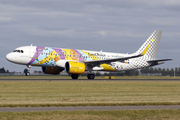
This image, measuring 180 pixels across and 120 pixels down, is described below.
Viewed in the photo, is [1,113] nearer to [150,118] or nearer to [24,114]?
[24,114]

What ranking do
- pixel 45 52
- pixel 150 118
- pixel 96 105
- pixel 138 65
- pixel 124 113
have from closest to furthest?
pixel 150 118 → pixel 124 113 → pixel 96 105 → pixel 45 52 → pixel 138 65

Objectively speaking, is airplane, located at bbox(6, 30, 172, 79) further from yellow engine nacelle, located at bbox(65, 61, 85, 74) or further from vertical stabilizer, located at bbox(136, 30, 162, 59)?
vertical stabilizer, located at bbox(136, 30, 162, 59)

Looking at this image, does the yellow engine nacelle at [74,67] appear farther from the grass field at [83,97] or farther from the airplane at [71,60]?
the grass field at [83,97]

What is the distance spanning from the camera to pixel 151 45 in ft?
207

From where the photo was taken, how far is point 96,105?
1950 cm

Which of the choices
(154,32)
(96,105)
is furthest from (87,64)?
(96,105)

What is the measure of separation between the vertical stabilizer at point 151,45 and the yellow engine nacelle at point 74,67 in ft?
57.4

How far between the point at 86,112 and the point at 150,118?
10.9ft

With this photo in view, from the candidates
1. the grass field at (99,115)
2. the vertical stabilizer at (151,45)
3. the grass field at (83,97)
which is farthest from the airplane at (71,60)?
the grass field at (99,115)

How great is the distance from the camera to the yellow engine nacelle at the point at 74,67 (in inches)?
1892

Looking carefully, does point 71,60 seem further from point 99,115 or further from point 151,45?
point 99,115

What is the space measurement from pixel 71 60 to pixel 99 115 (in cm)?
3574

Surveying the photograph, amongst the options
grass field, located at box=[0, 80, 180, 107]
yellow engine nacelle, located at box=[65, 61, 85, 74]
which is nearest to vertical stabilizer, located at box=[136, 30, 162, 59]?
yellow engine nacelle, located at box=[65, 61, 85, 74]

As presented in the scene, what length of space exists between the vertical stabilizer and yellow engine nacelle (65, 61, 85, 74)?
17.5 metres
